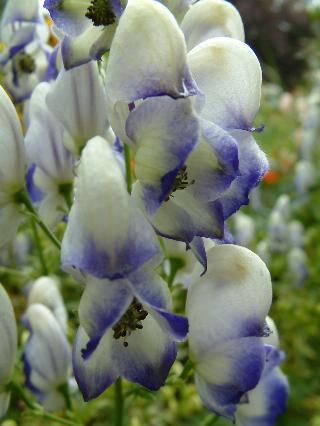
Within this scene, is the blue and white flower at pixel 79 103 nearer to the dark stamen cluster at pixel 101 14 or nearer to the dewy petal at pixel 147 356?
the dark stamen cluster at pixel 101 14

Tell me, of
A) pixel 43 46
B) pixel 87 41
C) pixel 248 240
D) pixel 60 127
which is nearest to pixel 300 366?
pixel 248 240

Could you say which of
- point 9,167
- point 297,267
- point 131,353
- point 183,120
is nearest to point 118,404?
point 131,353

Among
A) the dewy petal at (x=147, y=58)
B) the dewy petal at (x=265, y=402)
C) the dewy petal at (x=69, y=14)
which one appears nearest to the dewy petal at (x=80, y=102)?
the dewy petal at (x=69, y=14)

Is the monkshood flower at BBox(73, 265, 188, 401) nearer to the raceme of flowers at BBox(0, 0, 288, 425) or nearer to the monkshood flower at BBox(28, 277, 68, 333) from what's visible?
the raceme of flowers at BBox(0, 0, 288, 425)

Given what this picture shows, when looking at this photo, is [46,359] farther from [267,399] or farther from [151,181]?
[151,181]

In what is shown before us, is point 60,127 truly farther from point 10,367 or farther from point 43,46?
point 43,46

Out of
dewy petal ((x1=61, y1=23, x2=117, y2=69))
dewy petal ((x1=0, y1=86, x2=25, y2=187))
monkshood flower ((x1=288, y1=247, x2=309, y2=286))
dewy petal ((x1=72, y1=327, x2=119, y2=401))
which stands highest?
dewy petal ((x1=61, y1=23, x2=117, y2=69))

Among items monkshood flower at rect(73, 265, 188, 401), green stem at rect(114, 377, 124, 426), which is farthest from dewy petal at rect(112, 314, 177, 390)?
green stem at rect(114, 377, 124, 426)
